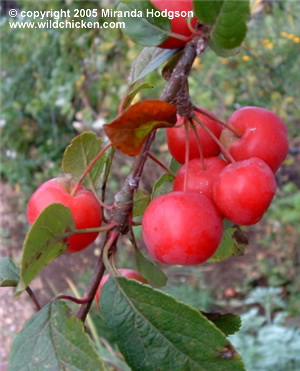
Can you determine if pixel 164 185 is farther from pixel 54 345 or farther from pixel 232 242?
pixel 54 345

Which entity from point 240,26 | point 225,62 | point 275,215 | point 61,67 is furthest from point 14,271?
point 225,62

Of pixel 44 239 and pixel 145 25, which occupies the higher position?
pixel 145 25

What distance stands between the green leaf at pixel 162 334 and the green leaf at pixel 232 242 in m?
0.19

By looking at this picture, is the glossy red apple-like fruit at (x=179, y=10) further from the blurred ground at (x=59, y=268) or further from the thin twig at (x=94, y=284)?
the blurred ground at (x=59, y=268)

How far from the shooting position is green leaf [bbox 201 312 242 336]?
56cm

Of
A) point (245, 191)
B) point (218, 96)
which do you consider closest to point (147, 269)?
point (245, 191)

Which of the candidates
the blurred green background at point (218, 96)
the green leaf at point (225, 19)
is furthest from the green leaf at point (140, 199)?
the blurred green background at point (218, 96)

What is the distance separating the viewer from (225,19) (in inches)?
18.0

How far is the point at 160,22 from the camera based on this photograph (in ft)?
1.65

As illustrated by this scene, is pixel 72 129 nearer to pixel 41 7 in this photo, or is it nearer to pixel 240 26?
pixel 41 7

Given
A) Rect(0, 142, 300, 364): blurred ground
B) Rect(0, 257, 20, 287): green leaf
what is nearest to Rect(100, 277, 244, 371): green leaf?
Rect(0, 257, 20, 287): green leaf

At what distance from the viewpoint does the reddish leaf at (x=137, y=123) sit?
437mm

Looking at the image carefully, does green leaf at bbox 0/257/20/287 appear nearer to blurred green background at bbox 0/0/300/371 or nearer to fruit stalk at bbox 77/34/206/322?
fruit stalk at bbox 77/34/206/322

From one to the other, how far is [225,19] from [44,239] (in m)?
0.27
